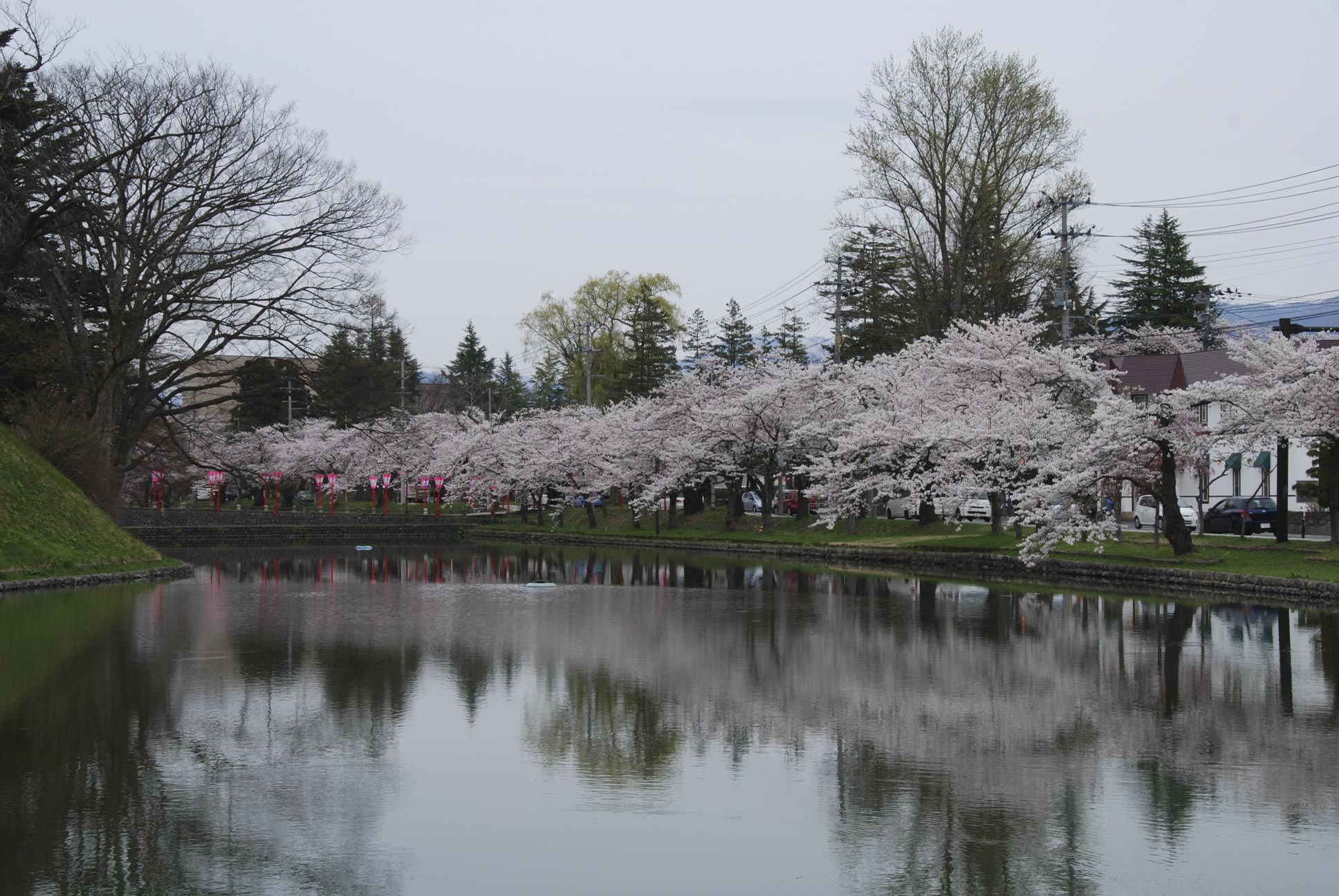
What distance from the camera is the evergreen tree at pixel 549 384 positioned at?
281 ft

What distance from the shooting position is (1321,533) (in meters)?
39.4

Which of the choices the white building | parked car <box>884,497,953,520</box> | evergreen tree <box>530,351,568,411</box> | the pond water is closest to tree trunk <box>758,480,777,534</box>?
parked car <box>884,497,953,520</box>

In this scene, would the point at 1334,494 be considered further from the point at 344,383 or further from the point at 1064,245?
the point at 344,383

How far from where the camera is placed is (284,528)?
5775 centimetres

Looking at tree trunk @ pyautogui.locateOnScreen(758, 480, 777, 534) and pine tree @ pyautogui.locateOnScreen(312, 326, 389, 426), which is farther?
tree trunk @ pyautogui.locateOnScreen(758, 480, 777, 534)

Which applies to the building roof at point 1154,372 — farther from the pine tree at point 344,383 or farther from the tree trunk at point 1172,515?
the pine tree at point 344,383

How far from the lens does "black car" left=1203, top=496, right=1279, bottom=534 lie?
1476 inches

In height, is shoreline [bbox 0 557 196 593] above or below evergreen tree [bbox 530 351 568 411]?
below

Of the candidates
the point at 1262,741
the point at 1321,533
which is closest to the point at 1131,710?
the point at 1262,741

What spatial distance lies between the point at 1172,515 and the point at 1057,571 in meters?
3.05

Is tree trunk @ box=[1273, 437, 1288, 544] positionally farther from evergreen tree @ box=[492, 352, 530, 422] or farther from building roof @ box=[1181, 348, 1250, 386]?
evergreen tree @ box=[492, 352, 530, 422]

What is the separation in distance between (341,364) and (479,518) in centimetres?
3148

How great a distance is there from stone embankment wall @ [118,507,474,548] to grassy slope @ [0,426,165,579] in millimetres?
22090

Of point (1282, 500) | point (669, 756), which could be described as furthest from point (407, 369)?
point (669, 756)
